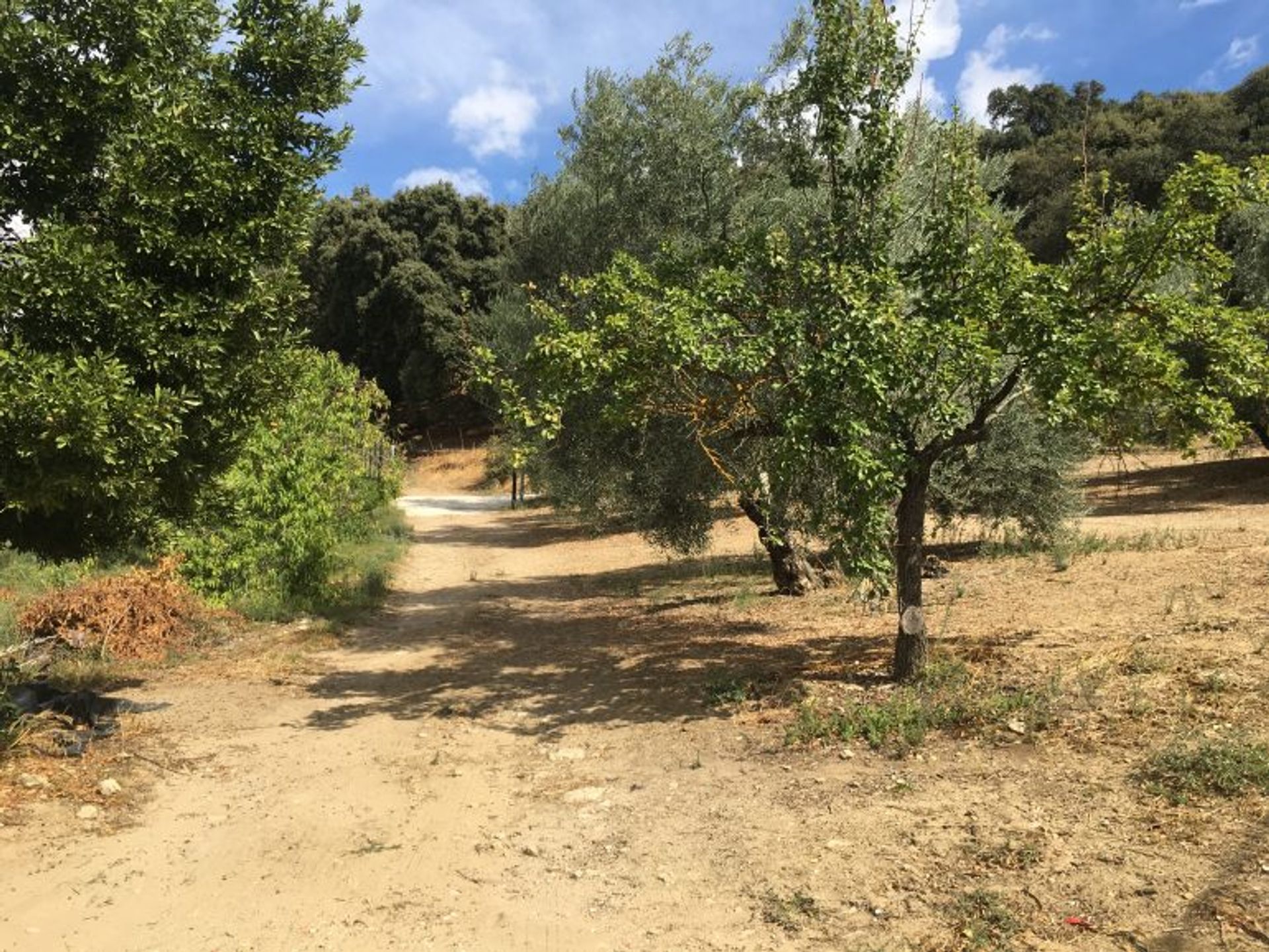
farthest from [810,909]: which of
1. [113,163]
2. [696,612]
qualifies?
[696,612]

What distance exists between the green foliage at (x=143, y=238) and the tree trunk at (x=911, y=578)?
4.79m

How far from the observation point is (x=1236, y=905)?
3.65 metres

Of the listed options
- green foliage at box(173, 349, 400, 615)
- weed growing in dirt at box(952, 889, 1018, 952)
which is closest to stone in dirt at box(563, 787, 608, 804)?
weed growing in dirt at box(952, 889, 1018, 952)

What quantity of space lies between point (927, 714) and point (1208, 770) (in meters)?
1.79

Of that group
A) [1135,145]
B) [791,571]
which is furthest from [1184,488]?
[1135,145]

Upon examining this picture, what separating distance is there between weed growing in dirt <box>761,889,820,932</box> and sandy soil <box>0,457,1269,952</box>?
16 mm

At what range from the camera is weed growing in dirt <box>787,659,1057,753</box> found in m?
5.95

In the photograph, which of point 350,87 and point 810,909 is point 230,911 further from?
point 350,87

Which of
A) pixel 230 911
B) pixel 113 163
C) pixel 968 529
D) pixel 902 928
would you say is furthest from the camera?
pixel 968 529

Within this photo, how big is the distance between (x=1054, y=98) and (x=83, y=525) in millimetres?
65873

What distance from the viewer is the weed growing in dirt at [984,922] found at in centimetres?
370

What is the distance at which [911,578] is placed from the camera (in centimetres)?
707

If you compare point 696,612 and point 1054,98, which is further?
point 1054,98

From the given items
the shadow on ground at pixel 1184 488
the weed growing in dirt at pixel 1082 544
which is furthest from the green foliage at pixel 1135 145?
the weed growing in dirt at pixel 1082 544
